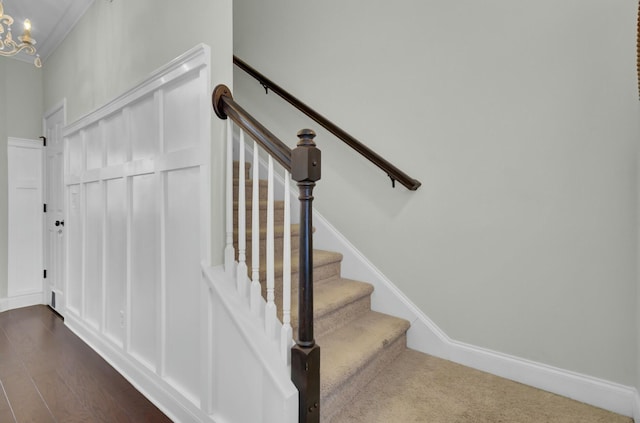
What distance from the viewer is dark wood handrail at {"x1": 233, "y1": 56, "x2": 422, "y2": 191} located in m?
2.04

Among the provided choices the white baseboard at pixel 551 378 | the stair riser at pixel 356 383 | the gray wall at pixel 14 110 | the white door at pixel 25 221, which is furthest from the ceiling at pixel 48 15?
the white baseboard at pixel 551 378

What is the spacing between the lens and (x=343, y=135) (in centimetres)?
226

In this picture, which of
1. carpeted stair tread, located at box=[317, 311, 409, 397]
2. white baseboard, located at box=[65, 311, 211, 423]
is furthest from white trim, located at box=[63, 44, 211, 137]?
white baseboard, located at box=[65, 311, 211, 423]

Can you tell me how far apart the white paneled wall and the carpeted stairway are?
0.34 metres

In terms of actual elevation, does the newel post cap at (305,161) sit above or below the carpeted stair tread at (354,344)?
above

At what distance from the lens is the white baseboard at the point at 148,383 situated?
64.5 inches

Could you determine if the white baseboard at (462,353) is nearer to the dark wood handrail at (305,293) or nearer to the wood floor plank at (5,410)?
the dark wood handrail at (305,293)

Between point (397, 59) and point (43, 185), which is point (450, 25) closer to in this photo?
point (397, 59)

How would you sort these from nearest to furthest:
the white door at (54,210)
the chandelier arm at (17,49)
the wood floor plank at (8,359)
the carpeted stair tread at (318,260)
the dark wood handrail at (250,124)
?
the dark wood handrail at (250,124)
the carpeted stair tread at (318,260)
the chandelier arm at (17,49)
the wood floor plank at (8,359)
the white door at (54,210)

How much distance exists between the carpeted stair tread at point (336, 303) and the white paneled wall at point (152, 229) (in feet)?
1.98

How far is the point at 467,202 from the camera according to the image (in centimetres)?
190

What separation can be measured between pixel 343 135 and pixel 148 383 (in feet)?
6.43

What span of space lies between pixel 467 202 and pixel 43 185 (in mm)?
4379

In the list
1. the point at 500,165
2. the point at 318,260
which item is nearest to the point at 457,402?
the point at 318,260
